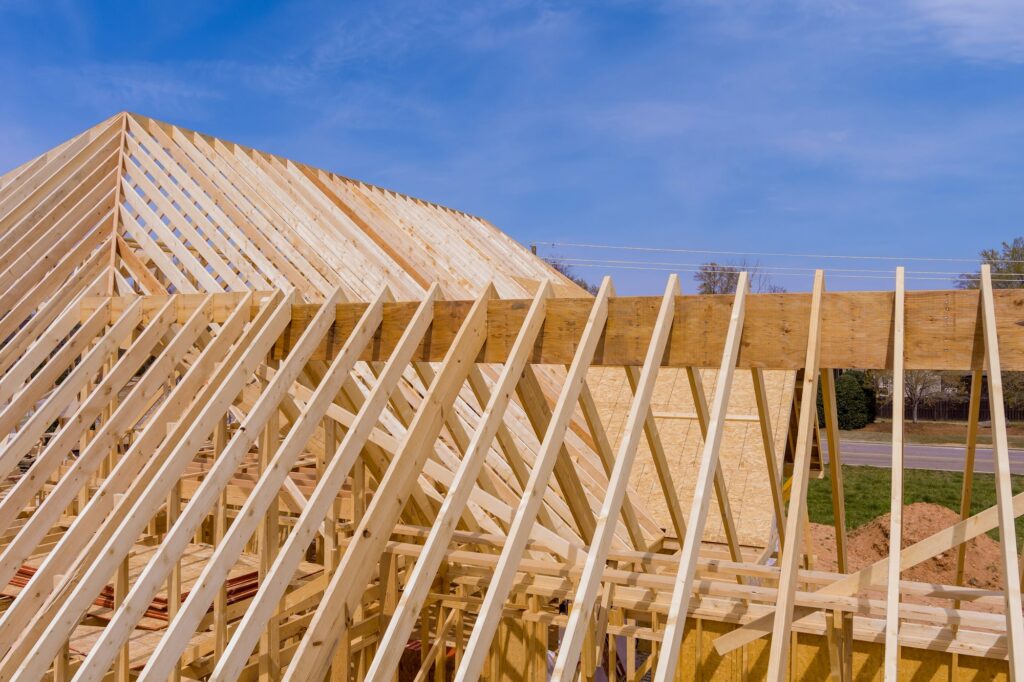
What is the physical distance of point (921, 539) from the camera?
14.0 metres

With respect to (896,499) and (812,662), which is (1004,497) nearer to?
(896,499)

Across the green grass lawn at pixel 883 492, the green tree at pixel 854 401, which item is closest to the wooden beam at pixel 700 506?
the green grass lawn at pixel 883 492

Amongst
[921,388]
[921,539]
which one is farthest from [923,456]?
[921,539]

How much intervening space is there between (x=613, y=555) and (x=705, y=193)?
3966cm

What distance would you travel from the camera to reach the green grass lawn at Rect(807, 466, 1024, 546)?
18609 mm

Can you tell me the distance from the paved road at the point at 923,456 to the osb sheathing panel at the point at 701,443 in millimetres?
12971

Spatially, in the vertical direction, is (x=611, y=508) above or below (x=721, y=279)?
below

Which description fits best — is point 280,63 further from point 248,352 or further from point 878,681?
point 878,681

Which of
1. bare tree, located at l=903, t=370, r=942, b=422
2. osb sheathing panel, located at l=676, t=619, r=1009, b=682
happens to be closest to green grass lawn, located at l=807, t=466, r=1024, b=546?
bare tree, located at l=903, t=370, r=942, b=422

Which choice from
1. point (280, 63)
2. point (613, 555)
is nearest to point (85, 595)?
point (613, 555)

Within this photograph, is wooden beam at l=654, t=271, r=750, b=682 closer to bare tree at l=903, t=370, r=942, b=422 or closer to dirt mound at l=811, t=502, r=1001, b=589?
dirt mound at l=811, t=502, r=1001, b=589

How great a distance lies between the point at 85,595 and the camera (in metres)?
3.89

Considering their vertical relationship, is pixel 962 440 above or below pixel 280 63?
above

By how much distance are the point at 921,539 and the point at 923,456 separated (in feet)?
40.0
